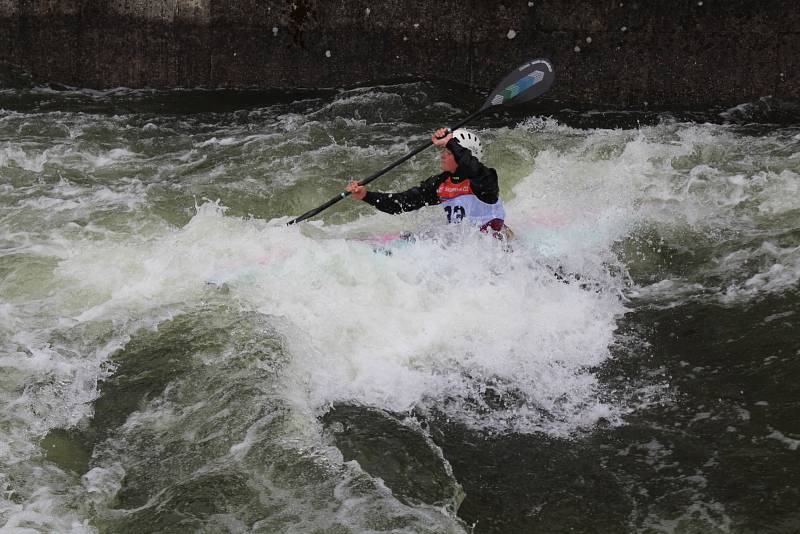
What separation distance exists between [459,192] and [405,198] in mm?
405

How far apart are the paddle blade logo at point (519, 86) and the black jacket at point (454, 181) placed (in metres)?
1.42

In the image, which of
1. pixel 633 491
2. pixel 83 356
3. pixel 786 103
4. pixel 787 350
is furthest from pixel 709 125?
pixel 83 356

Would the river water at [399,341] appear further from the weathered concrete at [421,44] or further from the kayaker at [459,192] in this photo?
the weathered concrete at [421,44]

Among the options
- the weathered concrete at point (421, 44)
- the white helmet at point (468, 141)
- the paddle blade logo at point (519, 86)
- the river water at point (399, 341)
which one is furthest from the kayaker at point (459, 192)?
the weathered concrete at point (421, 44)

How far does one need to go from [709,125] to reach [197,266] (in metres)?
5.39

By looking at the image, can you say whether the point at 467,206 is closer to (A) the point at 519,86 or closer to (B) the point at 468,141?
(B) the point at 468,141

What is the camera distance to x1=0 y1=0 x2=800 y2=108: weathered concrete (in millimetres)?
9258

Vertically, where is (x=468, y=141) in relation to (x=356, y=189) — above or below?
above

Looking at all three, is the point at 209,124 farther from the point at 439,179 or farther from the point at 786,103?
the point at 786,103

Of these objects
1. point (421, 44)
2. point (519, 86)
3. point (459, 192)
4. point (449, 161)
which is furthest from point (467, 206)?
point (421, 44)

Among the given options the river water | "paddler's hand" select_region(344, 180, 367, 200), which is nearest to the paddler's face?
the river water

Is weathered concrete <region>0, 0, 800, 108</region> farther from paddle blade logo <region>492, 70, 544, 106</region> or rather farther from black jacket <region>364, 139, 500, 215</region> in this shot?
black jacket <region>364, 139, 500, 215</region>

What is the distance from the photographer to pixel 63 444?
4.54 m

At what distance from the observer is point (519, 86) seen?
757 cm
